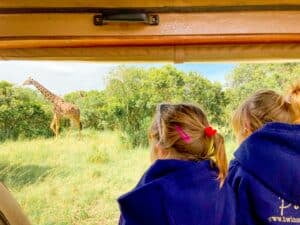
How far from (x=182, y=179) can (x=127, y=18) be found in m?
0.52

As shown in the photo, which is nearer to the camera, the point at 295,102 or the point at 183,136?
the point at 183,136

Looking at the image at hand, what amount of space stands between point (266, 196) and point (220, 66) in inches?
22.5

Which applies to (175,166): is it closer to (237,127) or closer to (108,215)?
(237,127)

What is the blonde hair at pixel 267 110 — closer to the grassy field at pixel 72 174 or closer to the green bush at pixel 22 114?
the grassy field at pixel 72 174

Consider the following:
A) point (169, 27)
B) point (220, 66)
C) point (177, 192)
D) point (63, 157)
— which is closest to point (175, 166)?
point (177, 192)

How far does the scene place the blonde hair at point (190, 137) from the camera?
1.42 metres

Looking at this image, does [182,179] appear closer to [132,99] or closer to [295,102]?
[295,102]

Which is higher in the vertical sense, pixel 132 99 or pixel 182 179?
pixel 132 99

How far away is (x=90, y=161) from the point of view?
6.38 feet

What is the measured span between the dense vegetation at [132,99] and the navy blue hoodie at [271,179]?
495mm

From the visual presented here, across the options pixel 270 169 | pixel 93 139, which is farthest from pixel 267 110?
pixel 93 139

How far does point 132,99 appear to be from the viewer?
194cm

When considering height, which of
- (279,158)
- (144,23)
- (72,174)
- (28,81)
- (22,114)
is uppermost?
(144,23)

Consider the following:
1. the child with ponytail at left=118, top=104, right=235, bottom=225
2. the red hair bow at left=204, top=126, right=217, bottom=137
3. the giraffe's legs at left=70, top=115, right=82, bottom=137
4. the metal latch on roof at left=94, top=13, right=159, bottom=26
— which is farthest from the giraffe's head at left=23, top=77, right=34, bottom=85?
the red hair bow at left=204, top=126, right=217, bottom=137
